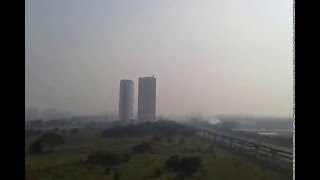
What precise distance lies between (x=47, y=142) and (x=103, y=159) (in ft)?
0.60

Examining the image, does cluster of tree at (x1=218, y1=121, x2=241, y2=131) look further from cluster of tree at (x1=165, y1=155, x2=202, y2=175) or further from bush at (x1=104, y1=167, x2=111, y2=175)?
bush at (x1=104, y1=167, x2=111, y2=175)

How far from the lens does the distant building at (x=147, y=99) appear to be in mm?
1101

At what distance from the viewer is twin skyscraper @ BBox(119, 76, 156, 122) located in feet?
3.58

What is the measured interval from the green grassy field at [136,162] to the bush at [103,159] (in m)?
0.01

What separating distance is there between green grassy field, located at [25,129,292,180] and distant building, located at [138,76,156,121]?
8 centimetres

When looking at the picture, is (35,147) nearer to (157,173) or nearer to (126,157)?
(126,157)

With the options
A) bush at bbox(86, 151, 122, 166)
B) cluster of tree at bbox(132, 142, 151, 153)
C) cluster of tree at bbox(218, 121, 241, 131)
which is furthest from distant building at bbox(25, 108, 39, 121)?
cluster of tree at bbox(218, 121, 241, 131)

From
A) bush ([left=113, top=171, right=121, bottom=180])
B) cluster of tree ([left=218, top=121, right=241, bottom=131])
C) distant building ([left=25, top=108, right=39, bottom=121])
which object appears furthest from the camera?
cluster of tree ([left=218, top=121, right=241, bottom=131])

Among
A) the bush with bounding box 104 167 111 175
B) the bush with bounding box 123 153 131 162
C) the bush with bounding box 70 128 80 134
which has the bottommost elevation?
the bush with bounding box 104 167 111 175

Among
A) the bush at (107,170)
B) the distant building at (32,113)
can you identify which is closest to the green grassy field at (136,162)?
the bush at (107,170)
